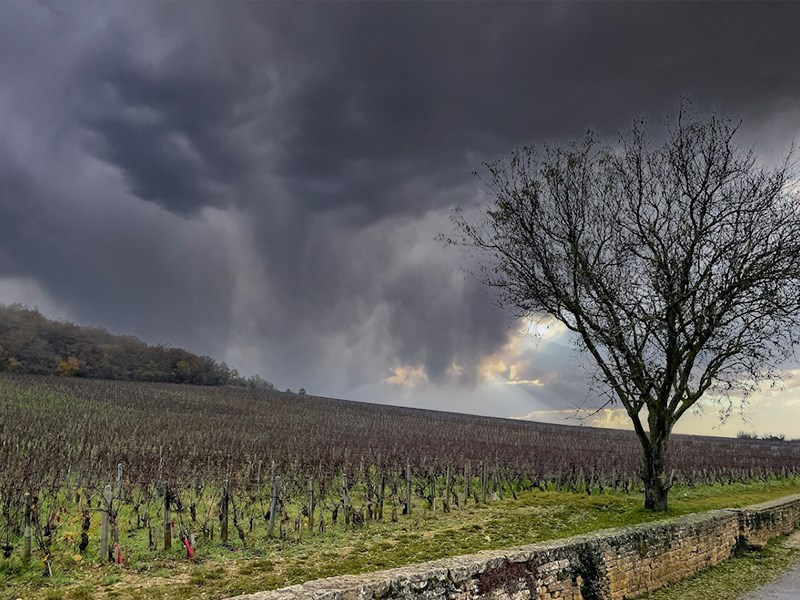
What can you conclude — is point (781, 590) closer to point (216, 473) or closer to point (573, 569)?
point (573, 569)

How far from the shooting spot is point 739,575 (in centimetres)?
1216

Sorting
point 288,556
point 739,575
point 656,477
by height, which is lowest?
point 739,575

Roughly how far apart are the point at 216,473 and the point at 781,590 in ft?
54.6

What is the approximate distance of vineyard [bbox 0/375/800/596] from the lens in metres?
12.1

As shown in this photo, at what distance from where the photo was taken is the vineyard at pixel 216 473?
12.1 meters

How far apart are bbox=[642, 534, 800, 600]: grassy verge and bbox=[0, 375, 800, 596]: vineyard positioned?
685 centimetres

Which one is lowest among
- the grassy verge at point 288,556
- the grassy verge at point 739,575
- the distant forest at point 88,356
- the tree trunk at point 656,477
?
the grassy verge at point 739,575

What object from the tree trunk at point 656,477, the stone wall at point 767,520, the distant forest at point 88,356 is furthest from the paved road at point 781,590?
the distant forest at point 88,356

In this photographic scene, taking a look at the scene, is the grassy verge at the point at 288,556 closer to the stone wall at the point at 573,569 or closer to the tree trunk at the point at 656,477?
the tree trunk at the point at 656,477

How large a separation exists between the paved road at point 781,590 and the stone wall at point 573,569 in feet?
4.34

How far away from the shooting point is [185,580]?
8961 millimetres

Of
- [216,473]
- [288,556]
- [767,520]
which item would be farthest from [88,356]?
[767,520]

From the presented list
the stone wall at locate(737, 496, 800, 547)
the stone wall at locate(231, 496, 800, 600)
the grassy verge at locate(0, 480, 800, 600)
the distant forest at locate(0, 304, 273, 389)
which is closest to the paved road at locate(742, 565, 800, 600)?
the stone wall at locate(231, 496, 800, 600)

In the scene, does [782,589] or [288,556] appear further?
[782,589]
